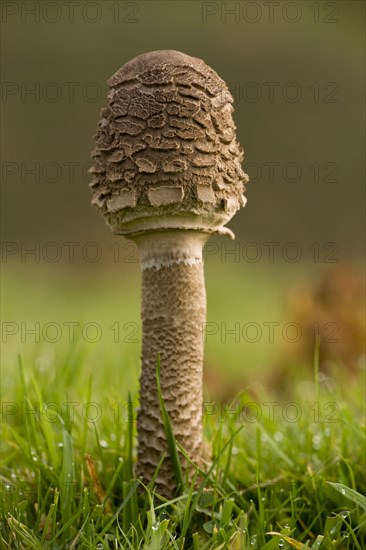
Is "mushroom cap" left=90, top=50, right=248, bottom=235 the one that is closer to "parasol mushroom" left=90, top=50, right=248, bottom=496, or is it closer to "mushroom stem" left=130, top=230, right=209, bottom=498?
"parasol mushroom" left=90, top=50, right=248, bottom=496

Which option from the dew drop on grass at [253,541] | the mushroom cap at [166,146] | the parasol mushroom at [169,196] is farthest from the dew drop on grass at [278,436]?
the mushroom cap at [166,146]

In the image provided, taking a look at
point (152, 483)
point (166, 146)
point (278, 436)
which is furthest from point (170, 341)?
point (278, 436)

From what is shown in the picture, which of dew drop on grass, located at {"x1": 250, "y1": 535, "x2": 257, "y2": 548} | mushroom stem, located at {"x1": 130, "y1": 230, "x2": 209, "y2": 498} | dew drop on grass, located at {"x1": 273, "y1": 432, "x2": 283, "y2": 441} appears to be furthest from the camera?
dew drop on grass, located at {"x1": 273, "y1": 432, "x2": 283, "y2": 441}

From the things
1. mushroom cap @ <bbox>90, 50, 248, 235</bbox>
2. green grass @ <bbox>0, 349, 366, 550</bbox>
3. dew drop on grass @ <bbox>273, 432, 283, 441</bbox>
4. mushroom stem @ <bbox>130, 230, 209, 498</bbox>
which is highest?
mushroom cap @ <bbox>90, 50, 248, 235</bbox>

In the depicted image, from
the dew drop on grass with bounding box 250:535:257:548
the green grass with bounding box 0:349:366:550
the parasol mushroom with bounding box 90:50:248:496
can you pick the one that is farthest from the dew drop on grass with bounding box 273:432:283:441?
the dew drop on grass with bounding box 250:535:257:548

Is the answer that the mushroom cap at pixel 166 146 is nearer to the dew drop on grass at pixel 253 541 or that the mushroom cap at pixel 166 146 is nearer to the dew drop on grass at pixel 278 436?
the dew drop on grass at pixel 253 541

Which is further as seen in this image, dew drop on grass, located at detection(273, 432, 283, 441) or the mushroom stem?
dew drop on grass, located at detection(273, 432, 283, 441)
